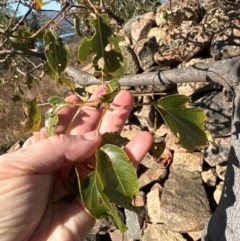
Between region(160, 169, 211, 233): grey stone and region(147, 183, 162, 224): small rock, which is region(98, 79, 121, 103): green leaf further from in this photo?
region(147, 183, 162, 224): small rock

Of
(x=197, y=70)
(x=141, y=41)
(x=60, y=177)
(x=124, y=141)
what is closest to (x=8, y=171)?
(x=60, y=177)

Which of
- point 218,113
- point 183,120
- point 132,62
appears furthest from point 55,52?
point 132,62

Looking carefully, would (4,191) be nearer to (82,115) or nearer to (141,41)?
(82,115)

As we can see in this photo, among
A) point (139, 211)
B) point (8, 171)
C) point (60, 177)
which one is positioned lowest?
point (139, 211)

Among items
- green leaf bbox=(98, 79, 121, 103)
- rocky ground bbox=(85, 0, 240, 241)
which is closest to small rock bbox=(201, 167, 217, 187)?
rocky ground bbox=(85, 0, 240, 241)

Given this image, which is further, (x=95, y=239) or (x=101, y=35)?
(x=95, y=239)

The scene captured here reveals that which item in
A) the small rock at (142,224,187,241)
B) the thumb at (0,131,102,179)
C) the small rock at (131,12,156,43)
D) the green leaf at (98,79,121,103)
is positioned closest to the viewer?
the green leaf at (98,79,121,103)

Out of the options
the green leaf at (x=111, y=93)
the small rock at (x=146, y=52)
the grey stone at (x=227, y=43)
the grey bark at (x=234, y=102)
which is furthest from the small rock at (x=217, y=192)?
the green leaf at (x=111, y=93)

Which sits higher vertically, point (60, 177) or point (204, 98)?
point (60, 177)
